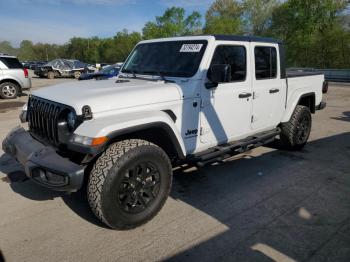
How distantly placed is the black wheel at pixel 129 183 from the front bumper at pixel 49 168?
179mm

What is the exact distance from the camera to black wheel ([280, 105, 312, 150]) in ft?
18.9

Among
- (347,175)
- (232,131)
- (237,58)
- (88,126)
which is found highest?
(237,58)

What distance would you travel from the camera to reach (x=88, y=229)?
3.35 metres

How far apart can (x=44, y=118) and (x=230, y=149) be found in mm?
2311

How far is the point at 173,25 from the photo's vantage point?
2281 inches

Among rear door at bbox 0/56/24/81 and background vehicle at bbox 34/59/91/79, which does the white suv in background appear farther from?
background vehicle at bbox 34/59/91/79

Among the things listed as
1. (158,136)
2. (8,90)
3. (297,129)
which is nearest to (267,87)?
(297,129)

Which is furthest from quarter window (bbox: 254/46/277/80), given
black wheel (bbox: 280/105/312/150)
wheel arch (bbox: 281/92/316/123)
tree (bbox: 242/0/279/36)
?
tree (bbox: 242/0/279/36)

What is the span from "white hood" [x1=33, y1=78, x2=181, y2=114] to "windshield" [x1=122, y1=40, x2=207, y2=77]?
12.8 inches

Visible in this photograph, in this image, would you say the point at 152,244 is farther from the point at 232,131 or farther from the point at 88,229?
the point at 232,131

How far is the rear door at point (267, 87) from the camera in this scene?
477 centimetres

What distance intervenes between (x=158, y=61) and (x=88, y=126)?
5.63 ft

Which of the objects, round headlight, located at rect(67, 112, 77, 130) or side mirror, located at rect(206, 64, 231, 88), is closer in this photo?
round headlight, located at rect(67, 112, 77, 130)

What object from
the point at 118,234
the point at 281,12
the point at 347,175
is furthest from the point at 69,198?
the point at 281,12
